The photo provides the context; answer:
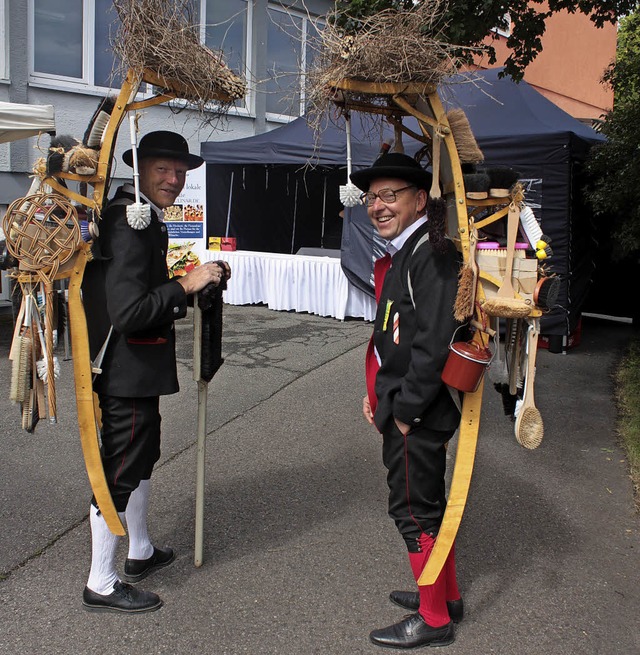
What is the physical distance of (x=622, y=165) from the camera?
779cm

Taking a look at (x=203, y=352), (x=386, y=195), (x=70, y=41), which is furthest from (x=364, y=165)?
(x=386, y=195)

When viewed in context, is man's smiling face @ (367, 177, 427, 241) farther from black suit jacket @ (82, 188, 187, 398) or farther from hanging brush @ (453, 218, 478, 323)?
black suit jacket @ (82, 188, 187, 398)

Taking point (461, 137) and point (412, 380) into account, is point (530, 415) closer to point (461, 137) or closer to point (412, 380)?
point (412, 380)

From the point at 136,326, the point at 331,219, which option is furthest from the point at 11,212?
the point at 331,219

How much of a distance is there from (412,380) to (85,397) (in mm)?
1340

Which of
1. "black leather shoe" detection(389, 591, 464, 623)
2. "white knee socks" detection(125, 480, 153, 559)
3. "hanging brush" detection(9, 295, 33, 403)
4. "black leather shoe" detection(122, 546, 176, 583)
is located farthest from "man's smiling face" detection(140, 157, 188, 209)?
"black leather shoe" detection(389, 591, 464, 623)

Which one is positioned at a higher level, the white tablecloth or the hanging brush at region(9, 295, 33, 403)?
the hanging brush at region(9, 295, 33, 403)

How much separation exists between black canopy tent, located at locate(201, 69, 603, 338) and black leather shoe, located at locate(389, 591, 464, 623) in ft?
12.4

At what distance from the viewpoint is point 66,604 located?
2992mm

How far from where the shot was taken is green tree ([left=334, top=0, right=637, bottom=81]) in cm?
519

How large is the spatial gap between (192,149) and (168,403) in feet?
23.6

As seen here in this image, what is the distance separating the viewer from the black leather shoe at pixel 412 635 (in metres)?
2.74

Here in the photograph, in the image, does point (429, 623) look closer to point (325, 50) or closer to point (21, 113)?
point (325, 50)

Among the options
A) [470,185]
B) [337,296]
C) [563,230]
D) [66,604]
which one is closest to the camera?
[470,185]
